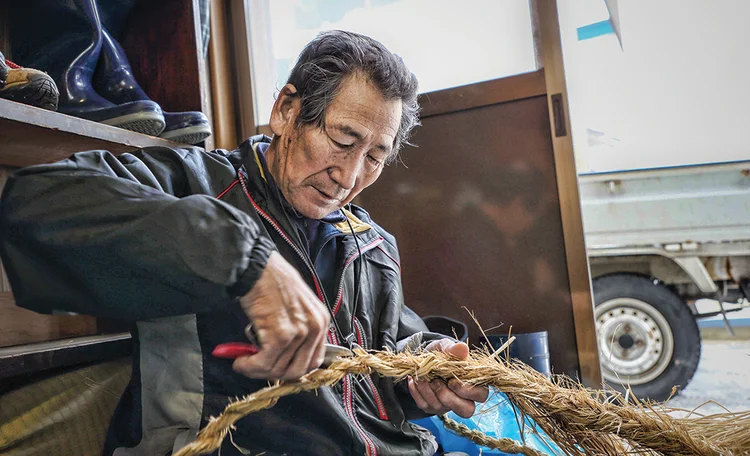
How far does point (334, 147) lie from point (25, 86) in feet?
2.06

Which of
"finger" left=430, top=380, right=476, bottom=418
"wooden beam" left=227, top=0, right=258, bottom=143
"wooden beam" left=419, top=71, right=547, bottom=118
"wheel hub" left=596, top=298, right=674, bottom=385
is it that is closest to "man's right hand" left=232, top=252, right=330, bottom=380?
"finger" left=430, top=380, right=476, bottom=418

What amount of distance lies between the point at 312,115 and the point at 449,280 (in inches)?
43.2

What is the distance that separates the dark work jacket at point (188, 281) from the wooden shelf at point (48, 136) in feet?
0.53

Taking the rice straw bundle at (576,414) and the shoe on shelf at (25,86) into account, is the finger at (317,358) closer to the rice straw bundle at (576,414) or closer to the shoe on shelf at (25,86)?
the rice straw bundle at (576,414)

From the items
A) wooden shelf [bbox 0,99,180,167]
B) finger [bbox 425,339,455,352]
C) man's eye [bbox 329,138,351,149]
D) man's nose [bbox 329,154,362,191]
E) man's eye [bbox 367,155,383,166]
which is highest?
wooden shelf [bbox 0,99,180,167]

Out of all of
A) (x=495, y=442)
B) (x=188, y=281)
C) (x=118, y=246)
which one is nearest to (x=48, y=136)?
(x=118, y=246)

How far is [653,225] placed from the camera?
125 inches

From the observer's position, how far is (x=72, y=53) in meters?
1.40

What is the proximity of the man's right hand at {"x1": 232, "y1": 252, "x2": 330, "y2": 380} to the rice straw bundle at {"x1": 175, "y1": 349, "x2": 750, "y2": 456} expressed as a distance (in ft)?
0.20

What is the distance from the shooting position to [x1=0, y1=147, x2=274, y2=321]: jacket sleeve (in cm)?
70

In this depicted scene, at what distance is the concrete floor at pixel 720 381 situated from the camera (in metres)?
2.94

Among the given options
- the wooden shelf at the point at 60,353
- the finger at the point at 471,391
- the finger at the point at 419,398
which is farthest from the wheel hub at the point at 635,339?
the wooden shelf at the point at 60,353

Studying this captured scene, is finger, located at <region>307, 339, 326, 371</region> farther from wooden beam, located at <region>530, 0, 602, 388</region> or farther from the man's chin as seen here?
wooden beam, located at <region>530, 0, 602, 388</region>

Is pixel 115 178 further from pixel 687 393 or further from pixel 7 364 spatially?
pixel 687 393
